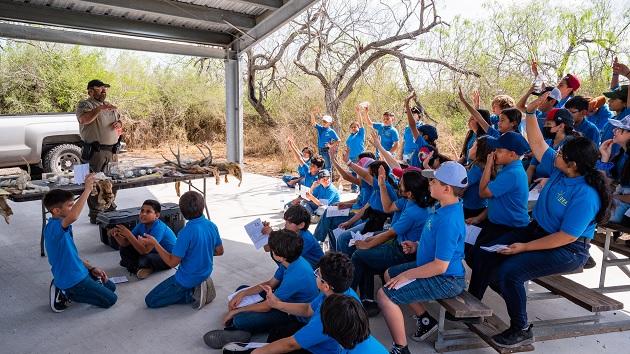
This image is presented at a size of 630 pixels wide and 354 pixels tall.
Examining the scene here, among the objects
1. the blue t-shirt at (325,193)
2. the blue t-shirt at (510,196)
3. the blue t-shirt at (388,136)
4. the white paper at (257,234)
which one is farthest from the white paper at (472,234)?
the blue t-shirt at (388,136)

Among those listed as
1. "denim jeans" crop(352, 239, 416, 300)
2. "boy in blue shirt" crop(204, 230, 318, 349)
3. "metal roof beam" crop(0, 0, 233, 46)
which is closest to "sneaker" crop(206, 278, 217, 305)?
"boy in blue shirt" crop(204, 230, 318, 349)

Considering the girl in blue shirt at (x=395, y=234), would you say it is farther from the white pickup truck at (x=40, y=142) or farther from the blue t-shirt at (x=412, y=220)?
the white pickup truck at (x=40, y=142)

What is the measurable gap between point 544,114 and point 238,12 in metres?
5.46

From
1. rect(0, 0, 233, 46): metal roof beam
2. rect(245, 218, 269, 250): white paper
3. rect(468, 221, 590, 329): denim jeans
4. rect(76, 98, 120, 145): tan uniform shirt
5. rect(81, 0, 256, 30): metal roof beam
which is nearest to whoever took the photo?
rect(468, 221, 590, 329): denim jeans

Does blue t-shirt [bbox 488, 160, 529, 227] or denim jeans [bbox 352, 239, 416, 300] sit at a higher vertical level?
blue t-shirt [bbox 488, 160, 529, 227]

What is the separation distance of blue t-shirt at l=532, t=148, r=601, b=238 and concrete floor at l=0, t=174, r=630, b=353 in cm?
94

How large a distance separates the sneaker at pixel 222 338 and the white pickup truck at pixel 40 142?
7122mm

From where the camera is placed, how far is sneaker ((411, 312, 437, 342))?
A: 3.50 m

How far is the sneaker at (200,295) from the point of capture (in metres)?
4.01

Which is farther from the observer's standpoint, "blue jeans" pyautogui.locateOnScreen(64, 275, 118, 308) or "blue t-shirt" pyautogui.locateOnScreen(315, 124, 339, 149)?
"blue t-shirt" pyautogui.locateOnScreen(315, 124, 339, 149)

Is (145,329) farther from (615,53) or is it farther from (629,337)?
(615,53)

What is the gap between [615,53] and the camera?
965 cm

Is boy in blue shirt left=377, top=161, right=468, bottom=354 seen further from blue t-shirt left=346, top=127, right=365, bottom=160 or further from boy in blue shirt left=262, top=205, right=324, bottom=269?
blue t-shirt left=346, top=127, right=365, bottom=160

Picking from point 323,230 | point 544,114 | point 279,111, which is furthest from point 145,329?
point 279,111
